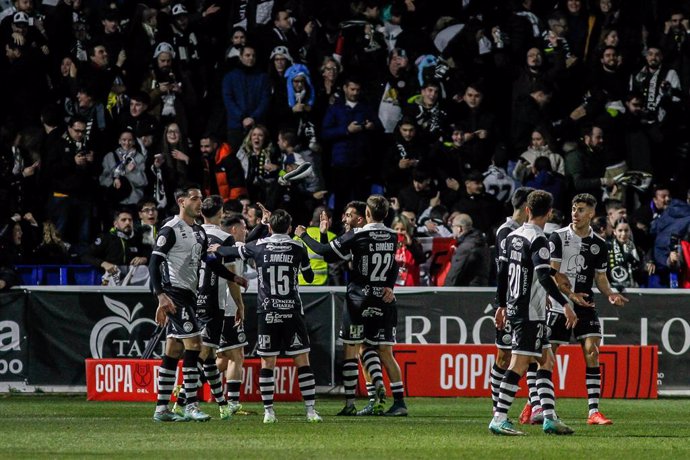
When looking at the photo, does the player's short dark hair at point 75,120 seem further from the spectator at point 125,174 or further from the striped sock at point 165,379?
the striped sock at point 165,379

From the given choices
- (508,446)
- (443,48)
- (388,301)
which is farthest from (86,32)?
(508,446)

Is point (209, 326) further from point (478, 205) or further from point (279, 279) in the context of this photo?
point (478, 205)

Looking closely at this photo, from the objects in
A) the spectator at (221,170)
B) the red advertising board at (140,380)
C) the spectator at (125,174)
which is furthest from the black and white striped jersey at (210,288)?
the spectator at (125,174)

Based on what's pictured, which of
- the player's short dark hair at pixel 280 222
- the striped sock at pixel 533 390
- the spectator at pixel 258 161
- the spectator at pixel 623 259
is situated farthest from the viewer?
the spectator at pixel 258 161

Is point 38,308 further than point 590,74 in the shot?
No

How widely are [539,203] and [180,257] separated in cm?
409

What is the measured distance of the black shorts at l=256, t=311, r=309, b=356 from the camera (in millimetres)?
14664

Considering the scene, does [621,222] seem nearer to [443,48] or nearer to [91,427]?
[443,48]

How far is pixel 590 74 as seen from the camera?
80.4ft

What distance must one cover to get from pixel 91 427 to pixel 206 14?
1324cm

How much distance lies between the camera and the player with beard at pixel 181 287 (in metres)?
14.5

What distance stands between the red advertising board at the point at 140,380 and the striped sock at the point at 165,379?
325cm

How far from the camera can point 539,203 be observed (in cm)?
1284

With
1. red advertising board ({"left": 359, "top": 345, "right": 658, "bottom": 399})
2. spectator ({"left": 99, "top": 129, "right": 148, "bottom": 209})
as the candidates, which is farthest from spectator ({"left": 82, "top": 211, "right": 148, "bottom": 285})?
red advertising board ({"left": 359, "top": 345, "right": 658, "bottom": 399})
